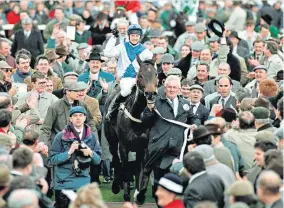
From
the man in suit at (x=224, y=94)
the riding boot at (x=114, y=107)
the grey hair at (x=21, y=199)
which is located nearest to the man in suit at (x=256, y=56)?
the man in suit at (x=224, y=94)

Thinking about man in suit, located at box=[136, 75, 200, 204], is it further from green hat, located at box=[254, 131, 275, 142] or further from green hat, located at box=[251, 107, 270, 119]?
green hat, located at box=[254, 131, 275, 142]

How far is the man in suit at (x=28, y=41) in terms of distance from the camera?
27.8m

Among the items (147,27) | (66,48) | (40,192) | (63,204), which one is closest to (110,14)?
(147,27)

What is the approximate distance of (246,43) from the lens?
26.9 meters

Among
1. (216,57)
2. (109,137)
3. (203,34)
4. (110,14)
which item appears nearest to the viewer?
(109,137)

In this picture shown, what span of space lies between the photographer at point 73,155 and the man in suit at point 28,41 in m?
11.4

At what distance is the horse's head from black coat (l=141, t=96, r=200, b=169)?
0.26m

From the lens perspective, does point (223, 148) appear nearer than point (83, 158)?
Yes

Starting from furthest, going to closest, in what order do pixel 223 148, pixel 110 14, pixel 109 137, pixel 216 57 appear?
pixel 110 14
pixel 216 57
pixel 109 137
pixel 223 148

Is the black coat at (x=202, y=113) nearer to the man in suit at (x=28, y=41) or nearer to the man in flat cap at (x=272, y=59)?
the man in flat cap at (x=272, y=59)

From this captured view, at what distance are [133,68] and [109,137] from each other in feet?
5.11

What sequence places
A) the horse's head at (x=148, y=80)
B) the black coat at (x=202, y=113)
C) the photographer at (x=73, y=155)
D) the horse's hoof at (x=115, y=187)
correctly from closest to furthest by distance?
the photographer at (x=73, y=155), the horse's head at (x=148, y=80), the black coat at (x=202, y=113), the horse's hoof at (x=115, y=187)

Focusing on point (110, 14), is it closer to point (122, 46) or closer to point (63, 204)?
point (122, 46)

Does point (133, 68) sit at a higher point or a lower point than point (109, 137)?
higher
